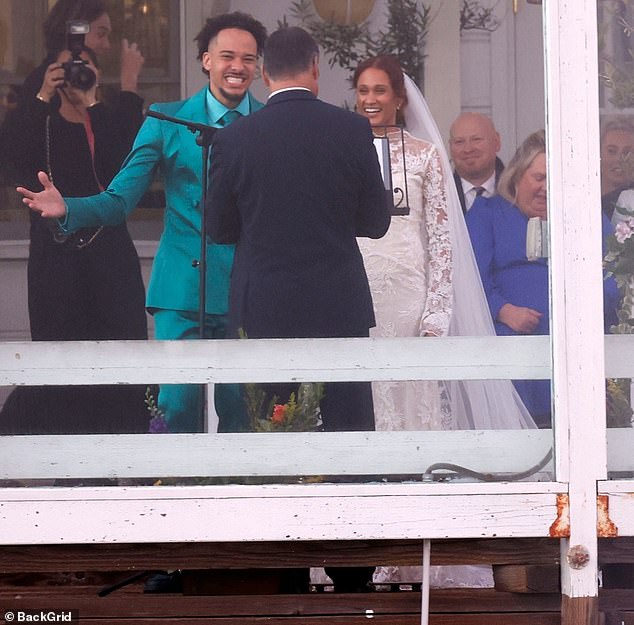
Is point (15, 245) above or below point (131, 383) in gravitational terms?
above

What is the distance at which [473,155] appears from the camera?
10.9 feet

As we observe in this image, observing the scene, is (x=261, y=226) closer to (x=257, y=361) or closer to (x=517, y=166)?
(x=257, y=361)

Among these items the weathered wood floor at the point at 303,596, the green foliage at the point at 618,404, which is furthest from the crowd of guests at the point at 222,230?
the weathered wood floor at the point at 303,596

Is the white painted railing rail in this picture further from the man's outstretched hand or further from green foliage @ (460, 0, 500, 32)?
green foliage @ (460, 0, 500, 32)

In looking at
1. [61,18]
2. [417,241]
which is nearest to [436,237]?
[417,241]

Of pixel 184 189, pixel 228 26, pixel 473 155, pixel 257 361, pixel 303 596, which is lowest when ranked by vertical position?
pixel 303 596

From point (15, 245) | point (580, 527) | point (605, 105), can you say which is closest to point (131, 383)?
point (15, 245)

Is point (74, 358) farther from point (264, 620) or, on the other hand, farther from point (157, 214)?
point (264, 620)

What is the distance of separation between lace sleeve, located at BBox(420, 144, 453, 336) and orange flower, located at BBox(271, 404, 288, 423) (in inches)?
23.7

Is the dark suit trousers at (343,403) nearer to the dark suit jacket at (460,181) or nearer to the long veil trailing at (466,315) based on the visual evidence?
the long veil trailing at (466,315)

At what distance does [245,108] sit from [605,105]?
930 mm

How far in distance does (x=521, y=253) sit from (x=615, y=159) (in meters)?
0.39

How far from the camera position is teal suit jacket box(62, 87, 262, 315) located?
3047 mm

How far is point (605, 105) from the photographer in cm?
270
